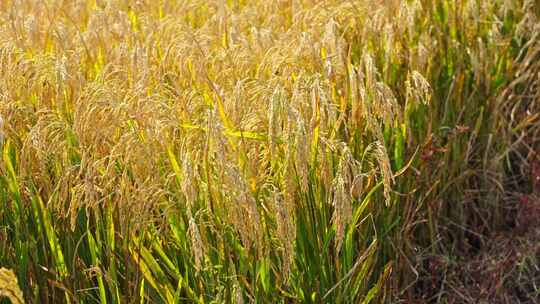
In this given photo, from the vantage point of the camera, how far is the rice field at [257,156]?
1776 millimetres

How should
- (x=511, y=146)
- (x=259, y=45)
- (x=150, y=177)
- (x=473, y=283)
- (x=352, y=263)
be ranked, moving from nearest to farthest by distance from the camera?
(x=150, y=177), (x=352, y=263), (x=259, y=45), (x=473, y=283), (x=511, y=146)

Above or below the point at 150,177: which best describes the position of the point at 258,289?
below

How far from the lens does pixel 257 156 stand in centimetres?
189

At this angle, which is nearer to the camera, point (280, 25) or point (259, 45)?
point (259, 45)

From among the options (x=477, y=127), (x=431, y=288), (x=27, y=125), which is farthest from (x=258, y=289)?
(x=477, y=127)

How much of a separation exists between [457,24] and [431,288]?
98 centimetres

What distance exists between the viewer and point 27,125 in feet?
6.81

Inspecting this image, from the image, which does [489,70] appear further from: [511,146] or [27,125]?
[27,125]

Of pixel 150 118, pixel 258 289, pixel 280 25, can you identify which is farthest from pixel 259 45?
pixel 258 289

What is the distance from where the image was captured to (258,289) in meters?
1.85

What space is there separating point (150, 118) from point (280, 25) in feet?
3.56

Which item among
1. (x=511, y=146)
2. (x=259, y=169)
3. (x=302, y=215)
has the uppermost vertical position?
(x=259, y=169)

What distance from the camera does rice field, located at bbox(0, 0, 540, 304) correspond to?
5.83 feet

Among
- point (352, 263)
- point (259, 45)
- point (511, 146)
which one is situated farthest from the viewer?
point (511, 146)
